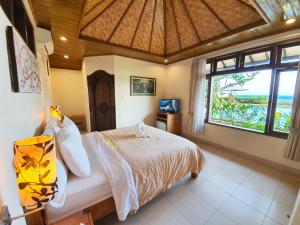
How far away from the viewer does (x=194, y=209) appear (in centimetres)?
167

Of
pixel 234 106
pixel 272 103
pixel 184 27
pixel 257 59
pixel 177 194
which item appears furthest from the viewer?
pixel 234 106

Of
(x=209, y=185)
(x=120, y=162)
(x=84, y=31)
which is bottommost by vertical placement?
(x=209, y=185)

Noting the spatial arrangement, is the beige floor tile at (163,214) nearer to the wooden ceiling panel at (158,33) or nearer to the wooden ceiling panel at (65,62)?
the wooden ceiling panel at (158,33)

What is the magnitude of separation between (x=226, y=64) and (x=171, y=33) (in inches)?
61.4

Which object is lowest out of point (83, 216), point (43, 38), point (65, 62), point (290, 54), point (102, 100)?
point (83, 216)

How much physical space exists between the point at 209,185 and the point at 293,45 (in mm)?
2839

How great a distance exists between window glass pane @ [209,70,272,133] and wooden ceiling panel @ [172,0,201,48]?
3.82 ft

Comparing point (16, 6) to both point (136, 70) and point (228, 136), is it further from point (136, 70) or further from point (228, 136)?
point (228, 136)

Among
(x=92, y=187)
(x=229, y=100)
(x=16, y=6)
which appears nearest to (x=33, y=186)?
(x=92, y=187)

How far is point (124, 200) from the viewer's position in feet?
4.33

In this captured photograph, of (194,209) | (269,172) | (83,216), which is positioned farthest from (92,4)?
(269,172)

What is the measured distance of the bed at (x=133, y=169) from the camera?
3.99ft

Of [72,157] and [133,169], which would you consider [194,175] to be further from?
[72,157]

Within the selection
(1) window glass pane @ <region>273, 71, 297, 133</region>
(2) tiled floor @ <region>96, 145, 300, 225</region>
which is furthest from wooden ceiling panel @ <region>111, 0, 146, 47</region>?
(2) tiled floor @ <region>96, 145, 300, 225</region>
